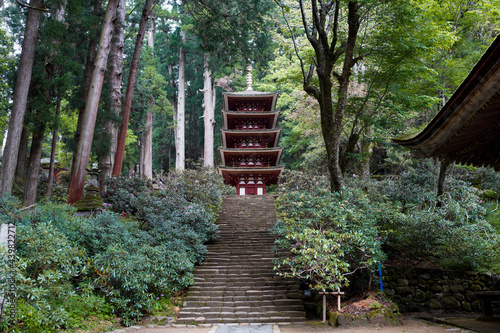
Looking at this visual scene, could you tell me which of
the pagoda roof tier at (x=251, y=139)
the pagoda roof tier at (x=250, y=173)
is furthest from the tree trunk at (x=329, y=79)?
the pagoda roof tier at (x=251, y=139)

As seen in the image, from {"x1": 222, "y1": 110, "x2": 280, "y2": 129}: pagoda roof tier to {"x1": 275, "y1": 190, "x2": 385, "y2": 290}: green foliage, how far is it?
1298 centimetres

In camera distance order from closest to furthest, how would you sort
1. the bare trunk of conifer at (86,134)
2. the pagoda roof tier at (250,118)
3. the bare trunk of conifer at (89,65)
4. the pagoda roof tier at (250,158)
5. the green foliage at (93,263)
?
the green foliage at (93,263)
the bare trunk of conifer at (86,134)
the bare trunk of conifer at (89,65)
the pagoda roof tier at (250,158)
the pagoda roof tier at (250,118)

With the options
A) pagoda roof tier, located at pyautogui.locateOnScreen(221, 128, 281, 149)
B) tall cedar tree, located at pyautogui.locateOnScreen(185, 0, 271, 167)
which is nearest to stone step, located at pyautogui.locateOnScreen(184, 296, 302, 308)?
tall cedar tree, located at pyautogui.locateOnScreen(185, 0, 271, 167)

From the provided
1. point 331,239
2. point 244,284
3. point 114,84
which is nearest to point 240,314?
point 244,284

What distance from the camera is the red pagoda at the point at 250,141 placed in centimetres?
1984

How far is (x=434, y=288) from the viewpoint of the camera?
7.40 meters

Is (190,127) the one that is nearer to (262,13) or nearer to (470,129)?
(262,13)

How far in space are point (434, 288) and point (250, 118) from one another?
15.6 m

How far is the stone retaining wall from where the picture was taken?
730 centimetres

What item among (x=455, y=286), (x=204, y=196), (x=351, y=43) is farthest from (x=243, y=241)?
(x=351, y=43)

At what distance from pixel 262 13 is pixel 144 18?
4133 mm

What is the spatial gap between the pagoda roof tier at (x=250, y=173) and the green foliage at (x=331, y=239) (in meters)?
11.5

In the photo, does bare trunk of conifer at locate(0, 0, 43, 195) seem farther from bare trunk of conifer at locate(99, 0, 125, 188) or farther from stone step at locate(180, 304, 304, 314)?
stone step at locate(180, 304, 304, 314)

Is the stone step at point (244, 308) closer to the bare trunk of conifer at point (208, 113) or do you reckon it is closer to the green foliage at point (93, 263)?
the green foliage at point (93, 263)
